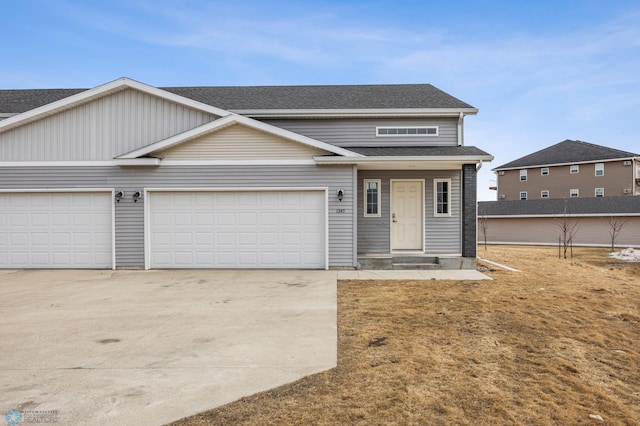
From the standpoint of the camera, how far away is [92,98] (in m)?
11.0

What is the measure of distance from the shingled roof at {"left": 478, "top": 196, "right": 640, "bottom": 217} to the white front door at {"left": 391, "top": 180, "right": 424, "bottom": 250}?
57.2ft

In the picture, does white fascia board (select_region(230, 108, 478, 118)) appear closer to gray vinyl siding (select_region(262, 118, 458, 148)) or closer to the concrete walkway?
gray vinyl siding (select_region(262, 118, 458, 148))

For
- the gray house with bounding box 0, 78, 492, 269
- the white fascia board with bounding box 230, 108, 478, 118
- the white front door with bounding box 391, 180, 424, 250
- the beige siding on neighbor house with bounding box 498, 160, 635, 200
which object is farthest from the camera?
the beige siding on neighbor house with bounding box 498, 160, 635, 200

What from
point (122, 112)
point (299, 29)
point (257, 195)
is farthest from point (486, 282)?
point (299, 29)

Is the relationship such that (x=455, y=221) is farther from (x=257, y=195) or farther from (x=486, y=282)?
(x=257, y=195)

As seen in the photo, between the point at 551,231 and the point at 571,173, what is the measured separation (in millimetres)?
9306

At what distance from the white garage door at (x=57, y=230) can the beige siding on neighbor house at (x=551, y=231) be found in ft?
83.5

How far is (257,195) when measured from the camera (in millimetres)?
10914

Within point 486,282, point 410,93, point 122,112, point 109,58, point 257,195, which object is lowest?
point 486,282

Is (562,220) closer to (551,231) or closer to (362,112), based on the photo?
(551,231)

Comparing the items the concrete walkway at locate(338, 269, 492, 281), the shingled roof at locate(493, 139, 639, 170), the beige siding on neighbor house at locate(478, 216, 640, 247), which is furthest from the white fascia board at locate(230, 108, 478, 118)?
the shingled roof at locate(493, 139, 639, 170)

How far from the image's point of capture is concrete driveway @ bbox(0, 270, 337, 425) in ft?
10.5

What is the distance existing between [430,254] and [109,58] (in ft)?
65.7

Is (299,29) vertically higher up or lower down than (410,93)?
higher up
